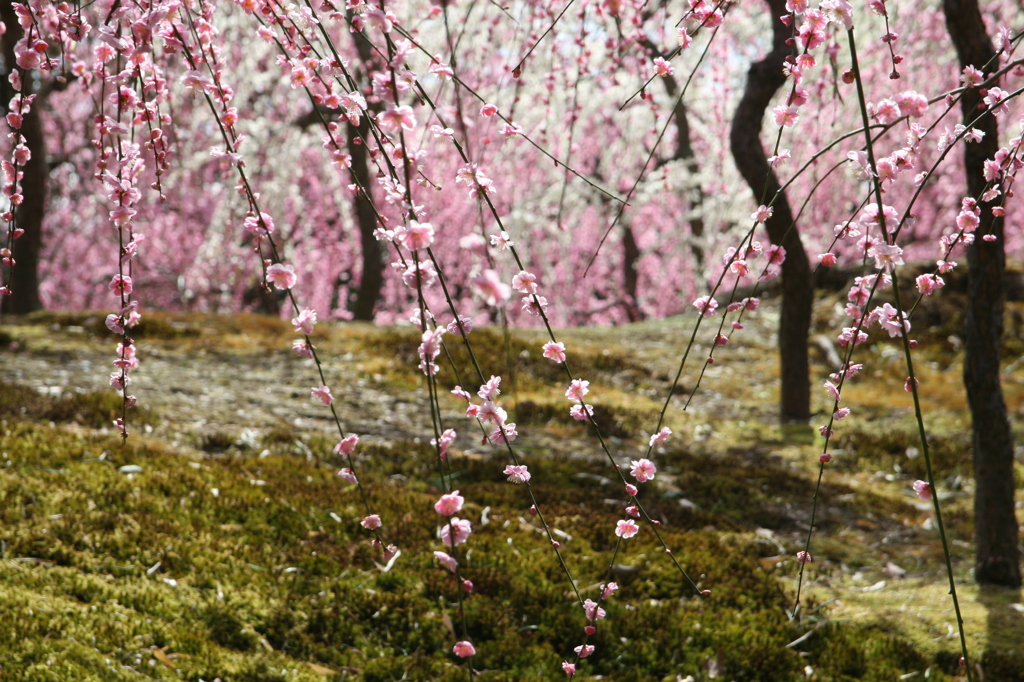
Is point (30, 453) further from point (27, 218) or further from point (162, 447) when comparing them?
point (27, 218)

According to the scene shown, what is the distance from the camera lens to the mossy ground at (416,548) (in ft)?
9.45

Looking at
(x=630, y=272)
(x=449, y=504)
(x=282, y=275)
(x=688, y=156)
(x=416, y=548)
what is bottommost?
(x=416, y=548)

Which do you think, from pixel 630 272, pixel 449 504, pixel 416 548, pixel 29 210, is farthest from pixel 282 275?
pixel 630 272

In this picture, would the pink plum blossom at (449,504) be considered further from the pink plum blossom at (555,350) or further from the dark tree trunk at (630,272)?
the dark tree trunk at (630,272)

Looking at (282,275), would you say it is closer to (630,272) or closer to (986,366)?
(986,366)

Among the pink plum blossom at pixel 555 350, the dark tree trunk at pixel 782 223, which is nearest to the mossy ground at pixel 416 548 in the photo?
the pink plum blossom at pixel 555 350

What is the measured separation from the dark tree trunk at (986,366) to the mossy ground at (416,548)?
22cm

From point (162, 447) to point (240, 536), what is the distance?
1152 mm

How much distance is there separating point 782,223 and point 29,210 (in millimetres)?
7042

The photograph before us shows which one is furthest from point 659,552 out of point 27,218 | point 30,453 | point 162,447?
point 27,218

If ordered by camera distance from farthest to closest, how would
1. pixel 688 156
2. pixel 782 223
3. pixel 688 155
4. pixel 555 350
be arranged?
pixel 688 155
pixel 688 156
pixel 782 223
pixel 555 350

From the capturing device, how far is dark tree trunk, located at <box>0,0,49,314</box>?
295 inches

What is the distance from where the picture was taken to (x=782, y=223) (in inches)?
218

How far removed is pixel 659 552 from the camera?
376cm
